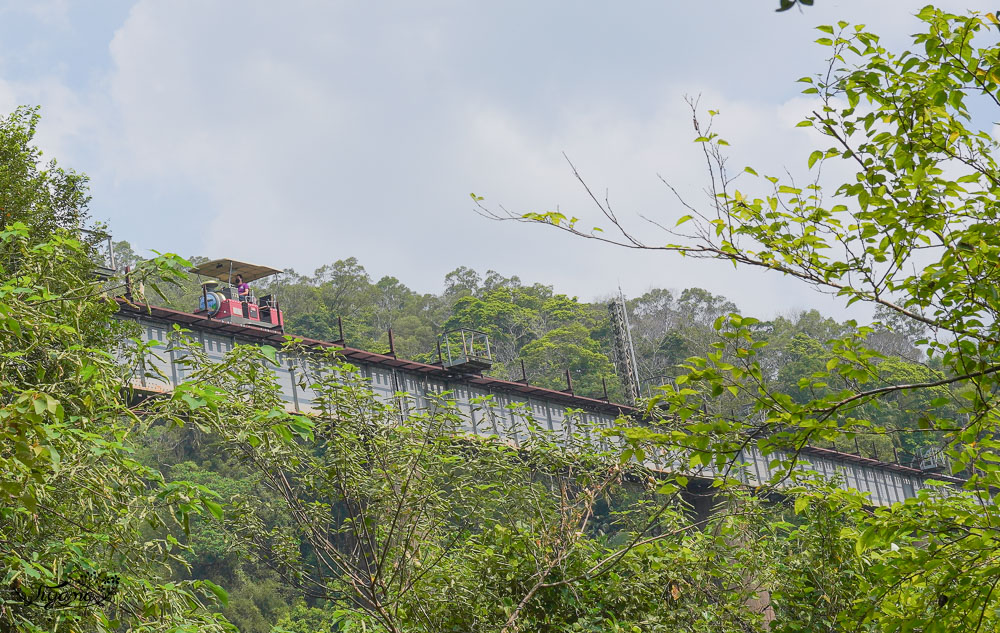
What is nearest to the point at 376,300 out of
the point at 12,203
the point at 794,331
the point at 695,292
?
the point at 695,292

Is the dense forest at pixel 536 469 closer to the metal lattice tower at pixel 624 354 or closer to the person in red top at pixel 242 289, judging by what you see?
the person in red top at pixel 242 289

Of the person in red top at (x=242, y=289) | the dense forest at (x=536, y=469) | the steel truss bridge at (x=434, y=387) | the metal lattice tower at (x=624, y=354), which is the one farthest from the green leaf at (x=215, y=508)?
the metal lattice tower at (x=624, y=354)

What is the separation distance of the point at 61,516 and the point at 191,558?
33.3m

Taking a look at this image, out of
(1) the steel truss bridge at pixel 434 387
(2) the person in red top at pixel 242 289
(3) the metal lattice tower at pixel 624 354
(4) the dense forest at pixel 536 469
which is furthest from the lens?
(3) the metal lattice tower at pixel 624 354

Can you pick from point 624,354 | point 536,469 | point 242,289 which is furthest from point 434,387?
point 536,469

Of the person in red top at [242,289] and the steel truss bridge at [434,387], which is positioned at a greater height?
the person in red top at [242,289]

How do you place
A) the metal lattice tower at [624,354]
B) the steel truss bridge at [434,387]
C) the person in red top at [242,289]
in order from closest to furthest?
1. the steel truss bridge at [434,387]
2. the person in red top at [242,289]
3. the metal lattice tower at [624,354]

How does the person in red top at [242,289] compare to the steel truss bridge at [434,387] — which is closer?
the steel truss bridge at [434,387]

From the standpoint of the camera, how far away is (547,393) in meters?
32.8

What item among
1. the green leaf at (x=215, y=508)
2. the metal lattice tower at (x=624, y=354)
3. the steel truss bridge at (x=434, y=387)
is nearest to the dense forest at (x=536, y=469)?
the green leaf at (x=215, y=508)

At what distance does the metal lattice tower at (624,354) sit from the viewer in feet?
110

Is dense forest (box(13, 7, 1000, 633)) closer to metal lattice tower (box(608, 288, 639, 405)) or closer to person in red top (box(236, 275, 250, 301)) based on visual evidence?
person in red top (box(236, 275, 250, 301))

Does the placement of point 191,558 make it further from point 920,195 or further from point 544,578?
point 920,195

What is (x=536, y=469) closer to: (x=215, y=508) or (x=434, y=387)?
(x=215, y=508)
